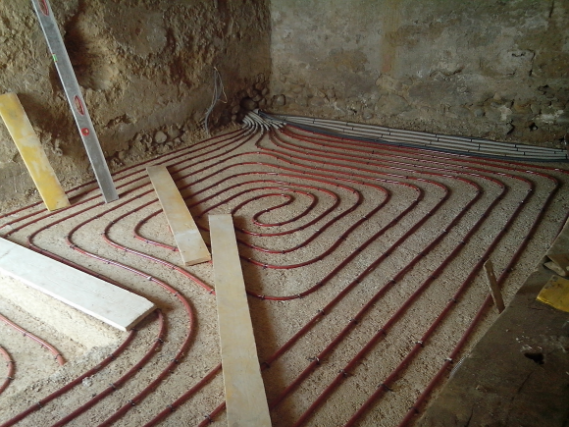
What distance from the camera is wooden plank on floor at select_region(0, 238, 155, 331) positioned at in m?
2.39

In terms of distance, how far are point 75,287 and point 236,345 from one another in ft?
3.67

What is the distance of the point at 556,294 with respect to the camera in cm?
181

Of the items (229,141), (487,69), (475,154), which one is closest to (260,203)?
(229,141)

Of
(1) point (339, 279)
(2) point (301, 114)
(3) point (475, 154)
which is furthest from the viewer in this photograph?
(2) point (301, 114)

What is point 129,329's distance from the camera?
233 cm

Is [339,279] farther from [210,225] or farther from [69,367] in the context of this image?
[69,367]

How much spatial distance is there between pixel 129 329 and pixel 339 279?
4.17ft

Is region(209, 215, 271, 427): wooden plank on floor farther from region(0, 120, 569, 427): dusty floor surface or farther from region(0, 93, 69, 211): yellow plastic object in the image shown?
region(0, 93, 69, 211): yellow plastic object

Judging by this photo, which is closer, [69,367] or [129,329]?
[69,367]

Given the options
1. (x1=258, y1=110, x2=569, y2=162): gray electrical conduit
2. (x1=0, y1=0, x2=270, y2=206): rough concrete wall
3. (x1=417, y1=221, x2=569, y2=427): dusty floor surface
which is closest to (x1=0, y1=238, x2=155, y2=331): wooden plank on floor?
(x1=0, y1=0, x2=270, y2=206): rough concrete wall

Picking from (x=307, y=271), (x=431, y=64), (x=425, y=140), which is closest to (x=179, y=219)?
(x=307, y=271)

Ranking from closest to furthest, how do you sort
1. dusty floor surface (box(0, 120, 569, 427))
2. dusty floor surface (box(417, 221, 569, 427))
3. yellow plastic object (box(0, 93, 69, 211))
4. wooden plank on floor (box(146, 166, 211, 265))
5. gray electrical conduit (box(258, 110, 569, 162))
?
dusty floor surface (box(417, 221, 569, 427))
dusty floor surface (box(0, 120, 569, 427))
wooden plank on floor (box(146, 166, 211, 265))
yellow plastic object (box(0, 93, 69, 211))
gray electrical conduit (box(258, 110, 569, 162))

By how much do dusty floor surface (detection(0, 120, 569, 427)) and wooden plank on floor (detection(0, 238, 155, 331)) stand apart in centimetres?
11

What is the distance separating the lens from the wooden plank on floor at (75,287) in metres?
2.39
